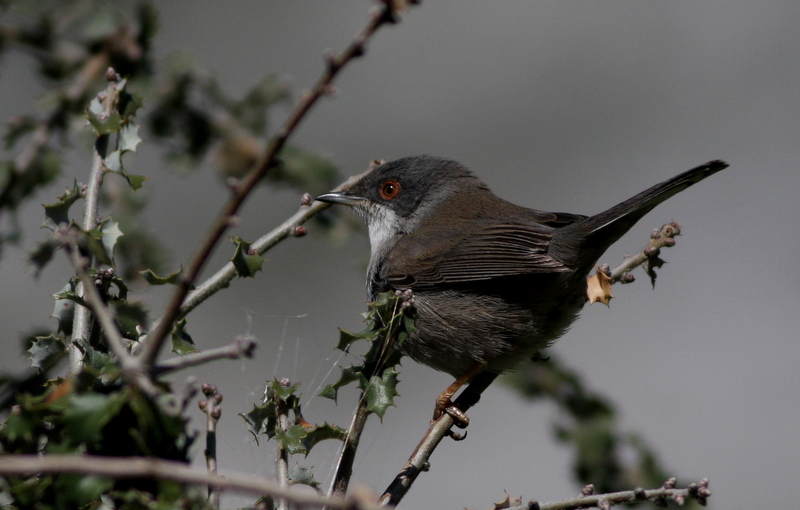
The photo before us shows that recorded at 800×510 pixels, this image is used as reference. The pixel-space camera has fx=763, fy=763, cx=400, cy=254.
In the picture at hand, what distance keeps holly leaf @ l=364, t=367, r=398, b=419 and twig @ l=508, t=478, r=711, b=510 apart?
1.24 feet

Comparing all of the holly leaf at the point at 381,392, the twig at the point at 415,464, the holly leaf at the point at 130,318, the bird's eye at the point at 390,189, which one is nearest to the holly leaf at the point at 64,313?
the holly leaf at the point at 130,318

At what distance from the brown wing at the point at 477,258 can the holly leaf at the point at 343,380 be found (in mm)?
1584

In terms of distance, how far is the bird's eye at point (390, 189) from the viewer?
4.52 metres

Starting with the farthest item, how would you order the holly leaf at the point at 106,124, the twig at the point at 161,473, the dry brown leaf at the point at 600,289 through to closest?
the dry brown leaf at the point at 600,289 < the holly leaf at the point at 106,124 < the twig at the point at 161,473

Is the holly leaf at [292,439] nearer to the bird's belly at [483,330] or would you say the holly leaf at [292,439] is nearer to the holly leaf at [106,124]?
the holly leaf at [106,124]

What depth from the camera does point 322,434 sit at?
181cm

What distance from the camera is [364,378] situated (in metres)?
1.94

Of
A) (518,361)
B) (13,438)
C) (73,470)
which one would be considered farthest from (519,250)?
(73,470)

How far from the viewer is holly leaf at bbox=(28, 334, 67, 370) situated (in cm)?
163

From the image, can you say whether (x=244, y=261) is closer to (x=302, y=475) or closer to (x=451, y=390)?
(x=302, y=475)

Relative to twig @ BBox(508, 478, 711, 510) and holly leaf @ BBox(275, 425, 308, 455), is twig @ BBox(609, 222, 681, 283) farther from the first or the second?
holly leaf @ BBox(275, 425, 308, 455)

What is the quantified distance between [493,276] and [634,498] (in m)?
1.92

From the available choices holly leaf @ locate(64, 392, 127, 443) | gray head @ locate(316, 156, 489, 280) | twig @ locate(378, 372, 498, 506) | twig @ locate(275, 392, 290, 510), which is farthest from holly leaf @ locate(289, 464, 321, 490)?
gray head @ locate(316, 156, 489, 280)

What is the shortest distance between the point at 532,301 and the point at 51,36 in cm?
235
